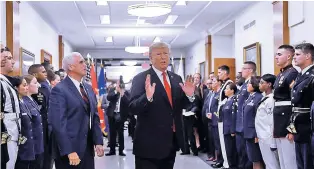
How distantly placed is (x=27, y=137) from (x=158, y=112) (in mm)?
1585

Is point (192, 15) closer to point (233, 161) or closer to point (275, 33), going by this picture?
point (275, 33)

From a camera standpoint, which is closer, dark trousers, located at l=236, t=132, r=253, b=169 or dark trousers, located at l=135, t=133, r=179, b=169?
dark trousers, located at l=135, t=133, r=179, b=169

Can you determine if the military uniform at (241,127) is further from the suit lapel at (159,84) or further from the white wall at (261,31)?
the suit lapel at (159,84)

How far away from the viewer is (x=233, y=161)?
20.4 feet

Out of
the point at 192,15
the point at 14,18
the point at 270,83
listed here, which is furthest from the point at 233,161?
the point at 192,15

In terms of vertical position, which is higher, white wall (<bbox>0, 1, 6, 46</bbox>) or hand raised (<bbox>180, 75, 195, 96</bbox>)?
white wall (<bbox>0, 1, 6, 46</bbox>)

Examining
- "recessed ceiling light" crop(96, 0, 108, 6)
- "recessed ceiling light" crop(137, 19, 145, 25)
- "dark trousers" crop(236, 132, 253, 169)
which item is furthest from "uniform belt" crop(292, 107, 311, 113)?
"recessed ceiling light" crop(137, 19, 145, 25)

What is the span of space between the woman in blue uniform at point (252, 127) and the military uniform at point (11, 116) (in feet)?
9.71

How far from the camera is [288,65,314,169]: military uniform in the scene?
3857mm

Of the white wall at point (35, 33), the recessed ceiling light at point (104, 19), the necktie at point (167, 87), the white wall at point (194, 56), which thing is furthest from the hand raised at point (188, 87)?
the white wall at point (194, 56)

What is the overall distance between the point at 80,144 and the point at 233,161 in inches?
146

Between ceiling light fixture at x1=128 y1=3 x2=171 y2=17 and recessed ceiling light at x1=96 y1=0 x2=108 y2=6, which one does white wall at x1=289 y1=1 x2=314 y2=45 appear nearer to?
ceiling light fixture at x1=128 y1=3 x2=171 y2=17

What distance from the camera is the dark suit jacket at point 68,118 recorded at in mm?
2957

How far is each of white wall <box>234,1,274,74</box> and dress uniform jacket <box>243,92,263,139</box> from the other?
7.90 feet
